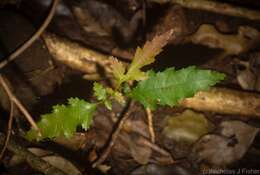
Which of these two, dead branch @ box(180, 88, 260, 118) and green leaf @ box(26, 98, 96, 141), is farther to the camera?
dead branch @ box(180, 88, 260, 118)

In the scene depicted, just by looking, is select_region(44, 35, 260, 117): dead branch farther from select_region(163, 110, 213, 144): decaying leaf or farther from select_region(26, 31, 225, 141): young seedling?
select_region(26, 31, 225, 141): young seedling

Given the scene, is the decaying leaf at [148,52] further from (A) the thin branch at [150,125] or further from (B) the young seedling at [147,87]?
(A) the thin branch at [150,125]

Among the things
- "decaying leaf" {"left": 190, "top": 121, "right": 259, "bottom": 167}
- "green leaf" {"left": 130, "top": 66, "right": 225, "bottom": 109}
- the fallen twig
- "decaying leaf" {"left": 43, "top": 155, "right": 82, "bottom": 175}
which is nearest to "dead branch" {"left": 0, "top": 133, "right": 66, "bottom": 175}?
"decaying leaf" {"left": 43, "top": 155, "right": 82, "bottom": 175}

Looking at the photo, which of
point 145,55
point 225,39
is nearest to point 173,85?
point 145,55

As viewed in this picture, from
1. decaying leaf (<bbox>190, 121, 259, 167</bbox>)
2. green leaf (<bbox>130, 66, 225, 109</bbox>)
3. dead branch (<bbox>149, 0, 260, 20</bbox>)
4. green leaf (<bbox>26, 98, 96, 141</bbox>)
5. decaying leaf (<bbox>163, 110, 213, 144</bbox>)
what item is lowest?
decaying leaf (<bbox>190, 121, 259, 167</bbox>)

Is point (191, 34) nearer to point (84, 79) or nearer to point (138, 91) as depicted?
point (84, 79)

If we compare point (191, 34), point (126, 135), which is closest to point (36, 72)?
point (126, 135)
